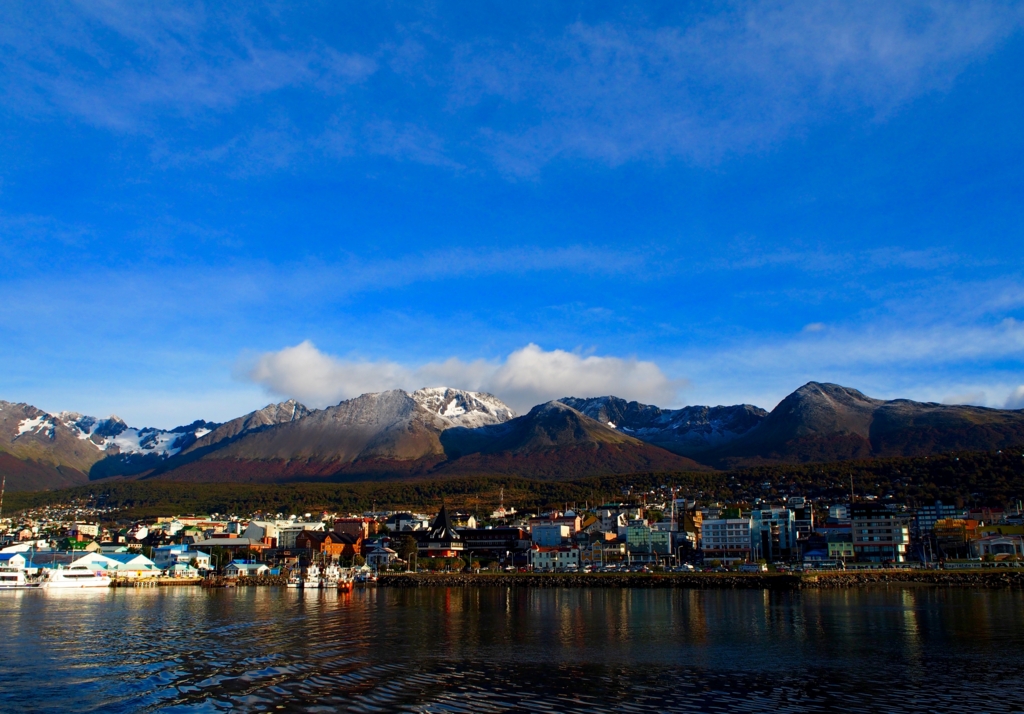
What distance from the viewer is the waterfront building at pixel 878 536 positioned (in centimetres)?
8081

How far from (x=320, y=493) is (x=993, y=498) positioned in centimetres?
12061

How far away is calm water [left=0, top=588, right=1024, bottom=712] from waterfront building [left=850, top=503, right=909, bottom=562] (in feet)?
128

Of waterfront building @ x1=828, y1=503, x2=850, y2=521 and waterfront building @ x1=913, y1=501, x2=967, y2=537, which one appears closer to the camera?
waterfront building @ x1=828, y1=503, x2=850, y2=521

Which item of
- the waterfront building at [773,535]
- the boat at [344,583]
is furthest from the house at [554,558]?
the boat at [344,583]

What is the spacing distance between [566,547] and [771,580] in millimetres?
30878

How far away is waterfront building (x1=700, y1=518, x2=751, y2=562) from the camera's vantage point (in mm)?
84312

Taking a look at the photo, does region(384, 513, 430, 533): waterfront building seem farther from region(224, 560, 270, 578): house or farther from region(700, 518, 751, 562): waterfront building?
region(700, 518, 751, 562): waterfront building

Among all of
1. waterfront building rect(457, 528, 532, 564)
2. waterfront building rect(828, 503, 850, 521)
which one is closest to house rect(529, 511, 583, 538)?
waterfront building rect(457, 528, 532, 564)

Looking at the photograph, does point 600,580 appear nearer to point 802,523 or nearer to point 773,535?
point 773,535

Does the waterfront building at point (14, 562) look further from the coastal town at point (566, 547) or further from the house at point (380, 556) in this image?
the house at point (380, 556)

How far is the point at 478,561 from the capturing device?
90.0m

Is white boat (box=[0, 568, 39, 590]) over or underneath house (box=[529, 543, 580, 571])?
over

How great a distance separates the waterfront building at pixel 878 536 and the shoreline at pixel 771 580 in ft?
49.3

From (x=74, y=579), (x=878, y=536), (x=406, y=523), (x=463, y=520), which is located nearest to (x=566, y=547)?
(x=406, y=523)
